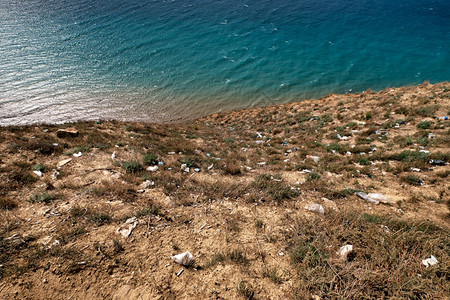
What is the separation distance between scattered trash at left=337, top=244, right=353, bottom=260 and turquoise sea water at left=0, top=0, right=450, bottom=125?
19.7 m

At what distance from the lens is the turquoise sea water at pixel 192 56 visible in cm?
2223

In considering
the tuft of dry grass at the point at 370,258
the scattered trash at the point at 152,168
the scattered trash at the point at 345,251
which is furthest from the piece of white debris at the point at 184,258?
the scattered trash at the point at 152,168

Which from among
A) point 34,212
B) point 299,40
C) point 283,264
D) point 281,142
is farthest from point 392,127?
point 299,40

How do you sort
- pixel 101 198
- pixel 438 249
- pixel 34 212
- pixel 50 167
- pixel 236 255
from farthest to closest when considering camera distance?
pixel 50 167
pixel 101 198
pixel 34 212
pixel 236 255
pixel 438 249

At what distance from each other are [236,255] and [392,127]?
43.9 ft

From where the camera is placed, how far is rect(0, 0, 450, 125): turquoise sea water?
22.2 meters

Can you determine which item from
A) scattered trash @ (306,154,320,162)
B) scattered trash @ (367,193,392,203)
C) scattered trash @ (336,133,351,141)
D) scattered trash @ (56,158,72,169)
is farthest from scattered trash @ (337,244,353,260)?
scattered trash @ (56,158,72,169)

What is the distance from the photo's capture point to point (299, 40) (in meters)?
33.4

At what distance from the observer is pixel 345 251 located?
15.0 feet

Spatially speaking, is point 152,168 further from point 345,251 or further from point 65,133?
point 345,251

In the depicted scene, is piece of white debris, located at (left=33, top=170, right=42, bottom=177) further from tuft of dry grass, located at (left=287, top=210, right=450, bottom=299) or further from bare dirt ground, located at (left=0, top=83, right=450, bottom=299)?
tuft of dry grass, located at (left=287, top=210, right=450, bottom=299)

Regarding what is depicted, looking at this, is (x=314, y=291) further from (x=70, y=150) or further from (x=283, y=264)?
(x=70, y=150)

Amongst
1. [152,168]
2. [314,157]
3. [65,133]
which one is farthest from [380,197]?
[65,133]

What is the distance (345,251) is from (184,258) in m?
3.69
